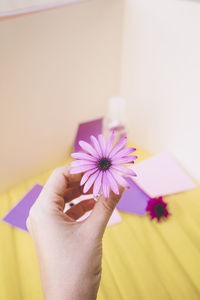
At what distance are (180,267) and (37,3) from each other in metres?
0.90

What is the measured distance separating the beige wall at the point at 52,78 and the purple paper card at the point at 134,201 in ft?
1.10

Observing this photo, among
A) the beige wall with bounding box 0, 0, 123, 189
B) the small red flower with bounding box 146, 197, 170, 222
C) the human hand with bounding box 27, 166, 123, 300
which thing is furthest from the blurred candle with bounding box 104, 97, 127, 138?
the human hand with bounding box 27, 166, 123, 300

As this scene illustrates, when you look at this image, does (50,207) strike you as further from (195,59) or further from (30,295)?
(195,59)

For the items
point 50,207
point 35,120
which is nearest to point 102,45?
point 35,120

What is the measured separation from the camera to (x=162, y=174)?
1075mm

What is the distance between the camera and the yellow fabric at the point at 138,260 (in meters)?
0.72

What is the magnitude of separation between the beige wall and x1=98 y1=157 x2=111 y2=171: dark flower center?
50 centimetres

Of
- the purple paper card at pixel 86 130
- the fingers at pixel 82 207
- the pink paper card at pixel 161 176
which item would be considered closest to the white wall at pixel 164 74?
the pink paper card at pixel 161 176

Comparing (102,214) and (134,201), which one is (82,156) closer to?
(102,214)

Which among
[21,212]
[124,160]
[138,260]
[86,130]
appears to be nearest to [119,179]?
[124,160]

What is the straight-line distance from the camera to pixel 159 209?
0.91m

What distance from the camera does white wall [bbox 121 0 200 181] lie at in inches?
33.4

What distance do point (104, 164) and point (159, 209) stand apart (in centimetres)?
48

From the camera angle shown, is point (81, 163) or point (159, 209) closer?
point (81, 163)
